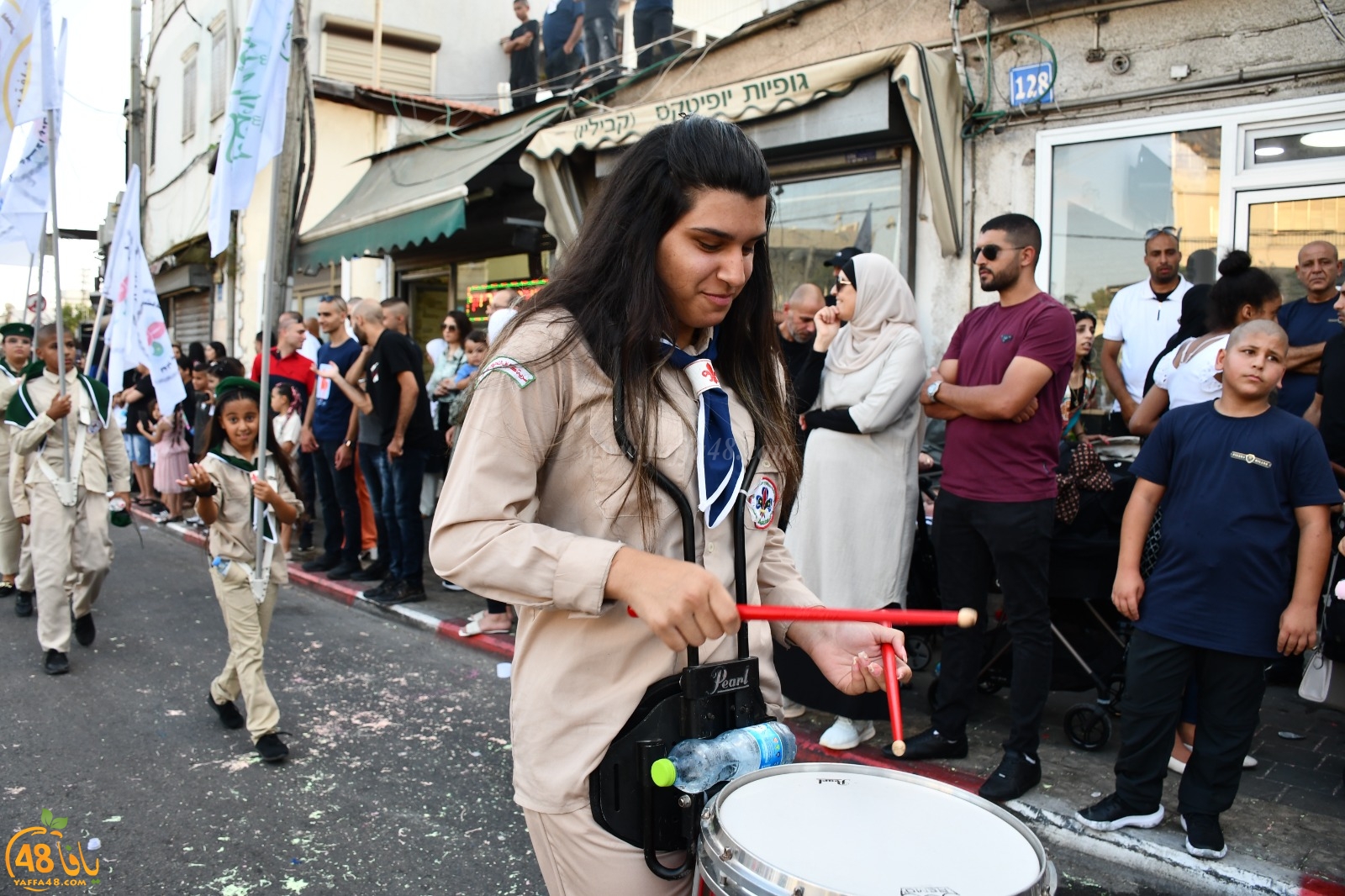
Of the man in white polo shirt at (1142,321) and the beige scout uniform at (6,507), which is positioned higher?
the man in white polo shirt at (1142,321)

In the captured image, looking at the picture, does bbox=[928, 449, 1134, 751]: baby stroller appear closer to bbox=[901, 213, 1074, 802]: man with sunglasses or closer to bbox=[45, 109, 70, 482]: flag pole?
bbox=[901, 213, 1074, 802]: man with sunglasses

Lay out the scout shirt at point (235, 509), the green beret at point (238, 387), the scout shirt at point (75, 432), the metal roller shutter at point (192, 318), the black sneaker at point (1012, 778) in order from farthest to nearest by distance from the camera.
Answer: the metal roller shutter at point (192, 318) → the scout shirt at point (75, 432) → the green beret at point (238, 387) → the scout shirt at point (235, 509) → the black sneaker at point (1012, 778)

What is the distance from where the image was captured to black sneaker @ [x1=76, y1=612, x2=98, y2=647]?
6.74m

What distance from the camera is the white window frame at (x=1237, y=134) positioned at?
607 centimetres

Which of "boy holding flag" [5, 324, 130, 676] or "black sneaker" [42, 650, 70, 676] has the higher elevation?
"boy holding flag" [5, 324, 130, 676]

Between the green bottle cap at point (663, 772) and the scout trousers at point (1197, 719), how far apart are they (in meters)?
2.94

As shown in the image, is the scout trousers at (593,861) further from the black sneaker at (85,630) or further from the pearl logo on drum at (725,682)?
the black sneaker at (85,630)

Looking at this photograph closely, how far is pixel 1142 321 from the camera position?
637cm

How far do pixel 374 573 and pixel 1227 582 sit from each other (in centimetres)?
685

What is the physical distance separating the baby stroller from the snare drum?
10.9 ft

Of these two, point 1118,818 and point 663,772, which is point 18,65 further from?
point 1118,818

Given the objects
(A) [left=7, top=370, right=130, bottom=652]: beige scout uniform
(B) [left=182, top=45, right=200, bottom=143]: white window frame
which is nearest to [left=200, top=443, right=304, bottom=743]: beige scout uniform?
(A) [left=7, top=370, right=130, bottom=652]: beige scout uniform

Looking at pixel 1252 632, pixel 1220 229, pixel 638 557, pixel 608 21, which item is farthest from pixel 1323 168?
pixel 608 21

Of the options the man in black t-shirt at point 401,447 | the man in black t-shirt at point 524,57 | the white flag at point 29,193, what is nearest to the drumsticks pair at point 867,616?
the man in black t-shirt at point 401,447
